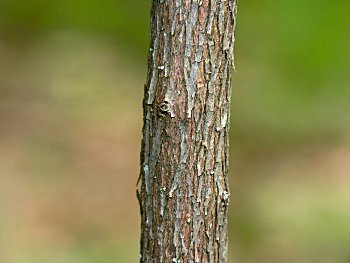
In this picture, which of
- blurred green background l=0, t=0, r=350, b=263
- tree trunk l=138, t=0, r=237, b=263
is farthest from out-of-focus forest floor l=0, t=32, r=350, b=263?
tree trunk l=138, t=0, r=237, b=263

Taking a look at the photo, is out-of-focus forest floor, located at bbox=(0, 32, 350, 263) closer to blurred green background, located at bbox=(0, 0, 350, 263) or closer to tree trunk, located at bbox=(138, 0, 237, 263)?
blurred green background, located at bbox=(0, 0, 350, 263)
